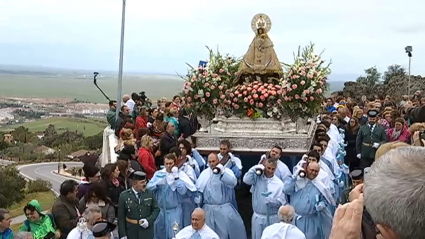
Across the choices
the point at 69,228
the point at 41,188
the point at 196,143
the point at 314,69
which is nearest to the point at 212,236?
the point at 69,228

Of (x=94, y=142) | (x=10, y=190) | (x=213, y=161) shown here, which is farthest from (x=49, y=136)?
(x=213, y=161)

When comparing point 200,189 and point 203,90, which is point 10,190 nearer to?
point 203,90

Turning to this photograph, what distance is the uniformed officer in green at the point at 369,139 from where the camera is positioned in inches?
437

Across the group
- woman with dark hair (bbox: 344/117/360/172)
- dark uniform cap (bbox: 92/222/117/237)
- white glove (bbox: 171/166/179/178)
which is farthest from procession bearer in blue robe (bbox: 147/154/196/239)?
woman with dark hair (bbox: 344/117/360/172)

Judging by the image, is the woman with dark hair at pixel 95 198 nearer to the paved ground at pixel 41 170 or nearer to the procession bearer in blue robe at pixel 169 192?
the procession bearer in blue robe at pixel 169 192

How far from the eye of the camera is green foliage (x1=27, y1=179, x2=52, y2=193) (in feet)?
149

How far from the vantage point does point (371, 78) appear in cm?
3381

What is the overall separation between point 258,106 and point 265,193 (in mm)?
2577

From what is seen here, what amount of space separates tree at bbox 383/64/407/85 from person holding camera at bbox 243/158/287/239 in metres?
26.1

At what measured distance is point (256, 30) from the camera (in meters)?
12.1

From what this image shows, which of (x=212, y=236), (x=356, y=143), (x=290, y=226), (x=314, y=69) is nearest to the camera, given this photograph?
(x=290, y=226)

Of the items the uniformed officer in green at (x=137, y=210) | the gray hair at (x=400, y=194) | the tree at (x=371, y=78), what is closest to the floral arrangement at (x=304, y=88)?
the uniformed officer in green at (x=137, y=210)

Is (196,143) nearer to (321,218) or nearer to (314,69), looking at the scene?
(314,69)

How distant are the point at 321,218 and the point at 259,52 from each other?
4540 millimetres
